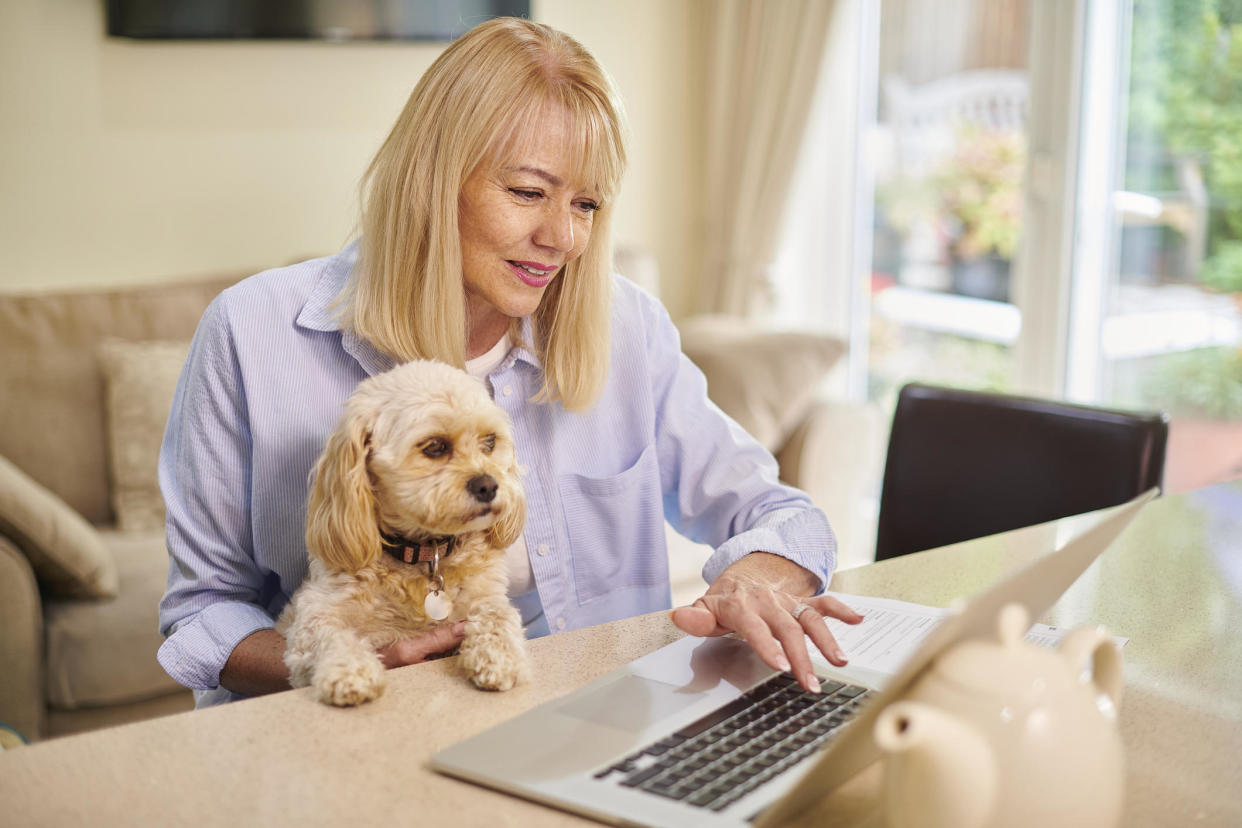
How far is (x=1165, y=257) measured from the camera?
3.20 meters

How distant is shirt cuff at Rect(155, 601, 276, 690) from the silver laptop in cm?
50

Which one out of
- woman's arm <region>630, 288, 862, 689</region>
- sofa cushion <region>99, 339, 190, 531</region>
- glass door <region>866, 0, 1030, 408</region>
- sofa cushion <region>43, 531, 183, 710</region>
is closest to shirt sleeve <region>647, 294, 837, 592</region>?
woman's arm <region>630, 288, 862, 689</region>

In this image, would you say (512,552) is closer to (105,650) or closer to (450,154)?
(450,154)

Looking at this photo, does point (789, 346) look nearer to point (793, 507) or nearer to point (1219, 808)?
point (793, 507)

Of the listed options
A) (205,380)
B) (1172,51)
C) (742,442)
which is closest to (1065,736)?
(742,442)

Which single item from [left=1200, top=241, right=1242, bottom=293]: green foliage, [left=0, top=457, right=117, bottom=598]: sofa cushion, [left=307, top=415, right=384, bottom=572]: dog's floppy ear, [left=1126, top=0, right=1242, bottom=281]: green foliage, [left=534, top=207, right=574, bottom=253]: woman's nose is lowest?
[left=0, top=457, right=117, bottom=598]: sofa cushion

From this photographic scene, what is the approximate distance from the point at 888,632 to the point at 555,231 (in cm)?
64

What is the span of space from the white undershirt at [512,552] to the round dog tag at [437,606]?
8.2 inches

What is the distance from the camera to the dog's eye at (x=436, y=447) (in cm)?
126

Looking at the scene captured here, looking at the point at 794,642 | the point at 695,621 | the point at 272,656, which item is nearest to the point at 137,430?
the point at 272,656

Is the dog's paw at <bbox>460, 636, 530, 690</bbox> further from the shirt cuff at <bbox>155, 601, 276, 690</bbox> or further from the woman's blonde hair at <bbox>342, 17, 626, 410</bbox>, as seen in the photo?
the woman's blonde hair at <bbox>342, 17, 626, 410</bbox>

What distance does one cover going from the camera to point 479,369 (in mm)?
1496

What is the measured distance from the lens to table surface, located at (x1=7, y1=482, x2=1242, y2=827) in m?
0.77

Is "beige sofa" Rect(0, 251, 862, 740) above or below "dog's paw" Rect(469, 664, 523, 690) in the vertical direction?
below
